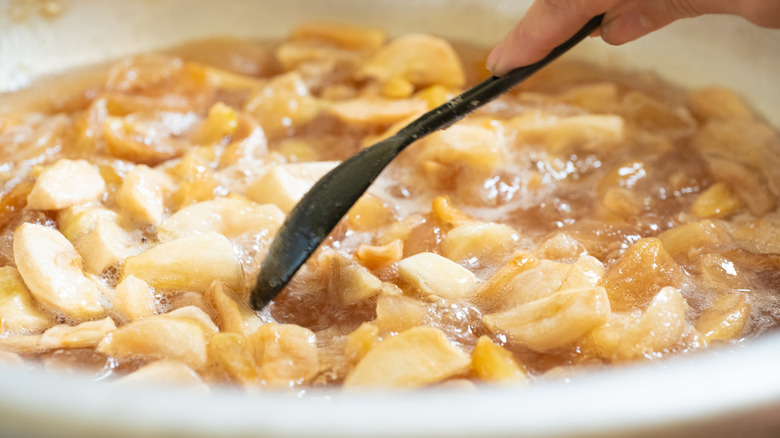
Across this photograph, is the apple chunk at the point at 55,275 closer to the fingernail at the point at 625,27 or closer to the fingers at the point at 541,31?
the fingers at the point at 541,31

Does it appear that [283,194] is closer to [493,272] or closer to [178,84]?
[493,272]

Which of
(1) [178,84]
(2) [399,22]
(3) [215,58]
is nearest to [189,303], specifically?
(1) [178,84]

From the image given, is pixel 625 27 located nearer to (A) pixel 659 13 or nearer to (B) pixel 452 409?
(A) pixel 659 13

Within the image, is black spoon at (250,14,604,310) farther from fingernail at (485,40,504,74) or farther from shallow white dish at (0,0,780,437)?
shallow white dish at (0,0,780,437)

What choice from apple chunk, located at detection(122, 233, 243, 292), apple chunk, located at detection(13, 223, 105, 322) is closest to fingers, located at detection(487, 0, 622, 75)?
apple chunk, located at detection(122, 233, 243, 292)

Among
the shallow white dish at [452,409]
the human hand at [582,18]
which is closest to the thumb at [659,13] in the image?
the human hand at [582,18]

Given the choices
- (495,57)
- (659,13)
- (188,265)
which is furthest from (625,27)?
(188,265)
